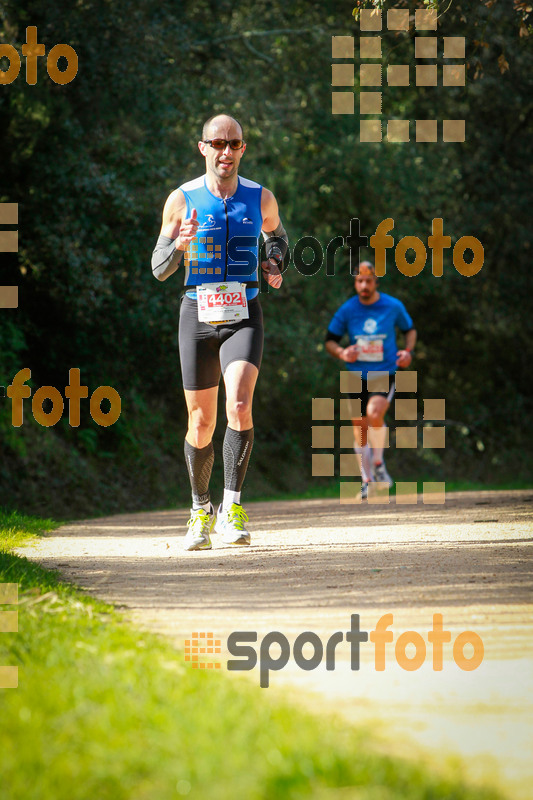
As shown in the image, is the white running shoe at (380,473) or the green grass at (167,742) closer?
the green grass at (167,742)

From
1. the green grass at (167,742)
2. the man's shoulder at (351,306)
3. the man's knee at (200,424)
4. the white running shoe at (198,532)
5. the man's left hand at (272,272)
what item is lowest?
the white running shoe at (198,532)

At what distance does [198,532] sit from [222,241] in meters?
Result: 1.93

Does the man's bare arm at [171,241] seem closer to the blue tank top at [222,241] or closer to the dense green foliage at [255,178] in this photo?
the blue tank top at [222,241]

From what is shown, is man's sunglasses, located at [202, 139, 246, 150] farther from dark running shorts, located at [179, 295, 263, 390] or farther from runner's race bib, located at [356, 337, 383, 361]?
runner's race bib, located at [356, 337, 383, 361]

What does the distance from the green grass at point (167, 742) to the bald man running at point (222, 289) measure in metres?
3.36

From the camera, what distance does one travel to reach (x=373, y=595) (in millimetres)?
4816

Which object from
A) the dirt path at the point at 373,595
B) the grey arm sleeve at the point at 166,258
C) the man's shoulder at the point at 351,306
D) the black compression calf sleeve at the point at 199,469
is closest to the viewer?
the dirt path at the point at 373,595

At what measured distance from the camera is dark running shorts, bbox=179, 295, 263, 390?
22.3 ft

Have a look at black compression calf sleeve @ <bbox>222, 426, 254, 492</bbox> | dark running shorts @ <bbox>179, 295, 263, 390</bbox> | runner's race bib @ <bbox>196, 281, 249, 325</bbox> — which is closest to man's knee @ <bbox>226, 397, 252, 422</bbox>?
black compression calf sleeve @ <bbox>222, 426, 254, 492</bbox>

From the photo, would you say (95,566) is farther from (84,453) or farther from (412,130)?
(412,130)

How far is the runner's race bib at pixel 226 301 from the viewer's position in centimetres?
675

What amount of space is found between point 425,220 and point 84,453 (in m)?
8.66

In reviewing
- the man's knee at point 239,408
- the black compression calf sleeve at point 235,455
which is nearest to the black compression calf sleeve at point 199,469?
the black compression calf sleeve at point 235,455

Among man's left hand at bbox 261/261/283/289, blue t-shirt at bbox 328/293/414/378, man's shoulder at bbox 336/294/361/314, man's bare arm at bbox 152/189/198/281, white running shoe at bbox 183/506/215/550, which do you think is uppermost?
man's bare arm at bbox 152/189/198/281
